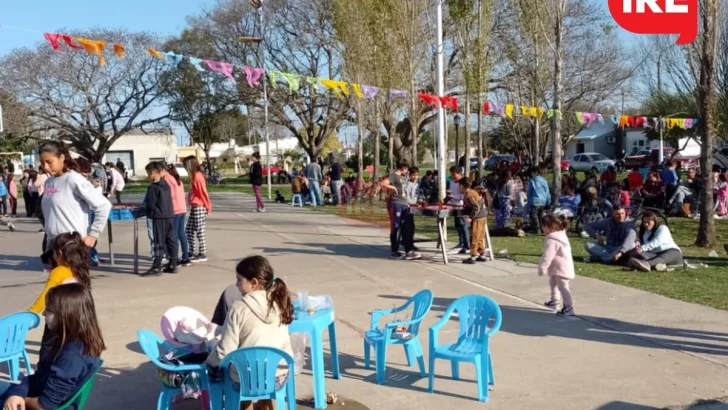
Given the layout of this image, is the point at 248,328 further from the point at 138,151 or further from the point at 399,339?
the point at 138,151

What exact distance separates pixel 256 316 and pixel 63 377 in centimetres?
119

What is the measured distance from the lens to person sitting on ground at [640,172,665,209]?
67.5 ft

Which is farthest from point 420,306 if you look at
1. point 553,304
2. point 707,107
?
point 707,107

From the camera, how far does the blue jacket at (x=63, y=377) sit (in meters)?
4.02

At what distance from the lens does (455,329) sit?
25.3 feet

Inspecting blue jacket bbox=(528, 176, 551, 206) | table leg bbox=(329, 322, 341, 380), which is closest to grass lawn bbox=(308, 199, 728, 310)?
blue jacket bbox=(528, 176, 551, 206)

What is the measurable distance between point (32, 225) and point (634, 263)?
1642 centimetres

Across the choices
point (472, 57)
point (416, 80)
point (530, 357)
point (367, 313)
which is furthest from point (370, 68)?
point (530, 357)

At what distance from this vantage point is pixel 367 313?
854 cm

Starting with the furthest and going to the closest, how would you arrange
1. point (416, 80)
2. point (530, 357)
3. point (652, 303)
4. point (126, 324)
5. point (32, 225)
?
point (416, 80), point (32, 225), point (652, 303), point (126, 324), point (530, 357)

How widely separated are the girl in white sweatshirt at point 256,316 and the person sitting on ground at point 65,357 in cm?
80

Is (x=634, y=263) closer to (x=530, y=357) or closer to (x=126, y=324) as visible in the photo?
(x=530, y=357)

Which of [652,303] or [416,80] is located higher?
[416,80]

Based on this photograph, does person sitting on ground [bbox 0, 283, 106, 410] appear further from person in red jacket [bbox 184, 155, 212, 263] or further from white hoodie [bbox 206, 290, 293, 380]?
person in red jacket [bbox 184, 155, 212, 263]
